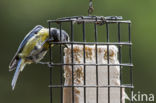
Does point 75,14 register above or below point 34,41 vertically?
above

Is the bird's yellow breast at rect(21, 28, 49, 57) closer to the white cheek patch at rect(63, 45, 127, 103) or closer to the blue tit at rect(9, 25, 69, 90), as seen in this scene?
the blue tit at rect(9, 25, 69, 90)

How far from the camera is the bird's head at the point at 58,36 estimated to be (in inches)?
263

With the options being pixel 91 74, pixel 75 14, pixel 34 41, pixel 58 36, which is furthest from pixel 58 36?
pixel 75 14

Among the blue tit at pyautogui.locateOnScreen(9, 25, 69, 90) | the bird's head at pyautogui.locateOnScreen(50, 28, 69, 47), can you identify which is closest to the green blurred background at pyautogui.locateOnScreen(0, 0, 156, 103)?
the blue tit at pyautogui.locateOnScreen(9, 25, 69, 90)

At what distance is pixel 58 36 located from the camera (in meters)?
6.70

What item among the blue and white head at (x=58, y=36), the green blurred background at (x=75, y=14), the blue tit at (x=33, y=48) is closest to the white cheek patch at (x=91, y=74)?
the blue and white head at (x=58, y=36)

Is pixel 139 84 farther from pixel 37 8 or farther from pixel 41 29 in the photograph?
pixel 41 29

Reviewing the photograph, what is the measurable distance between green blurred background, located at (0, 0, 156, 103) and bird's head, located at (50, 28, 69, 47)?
3.76 metres

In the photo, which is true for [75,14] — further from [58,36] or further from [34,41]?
[58,36]

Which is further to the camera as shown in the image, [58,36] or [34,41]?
[34,41]

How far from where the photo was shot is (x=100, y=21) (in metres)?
6.54

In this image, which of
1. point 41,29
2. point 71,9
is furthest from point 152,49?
point 41,29

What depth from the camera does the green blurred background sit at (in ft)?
34.9

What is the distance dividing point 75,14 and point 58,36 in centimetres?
387
